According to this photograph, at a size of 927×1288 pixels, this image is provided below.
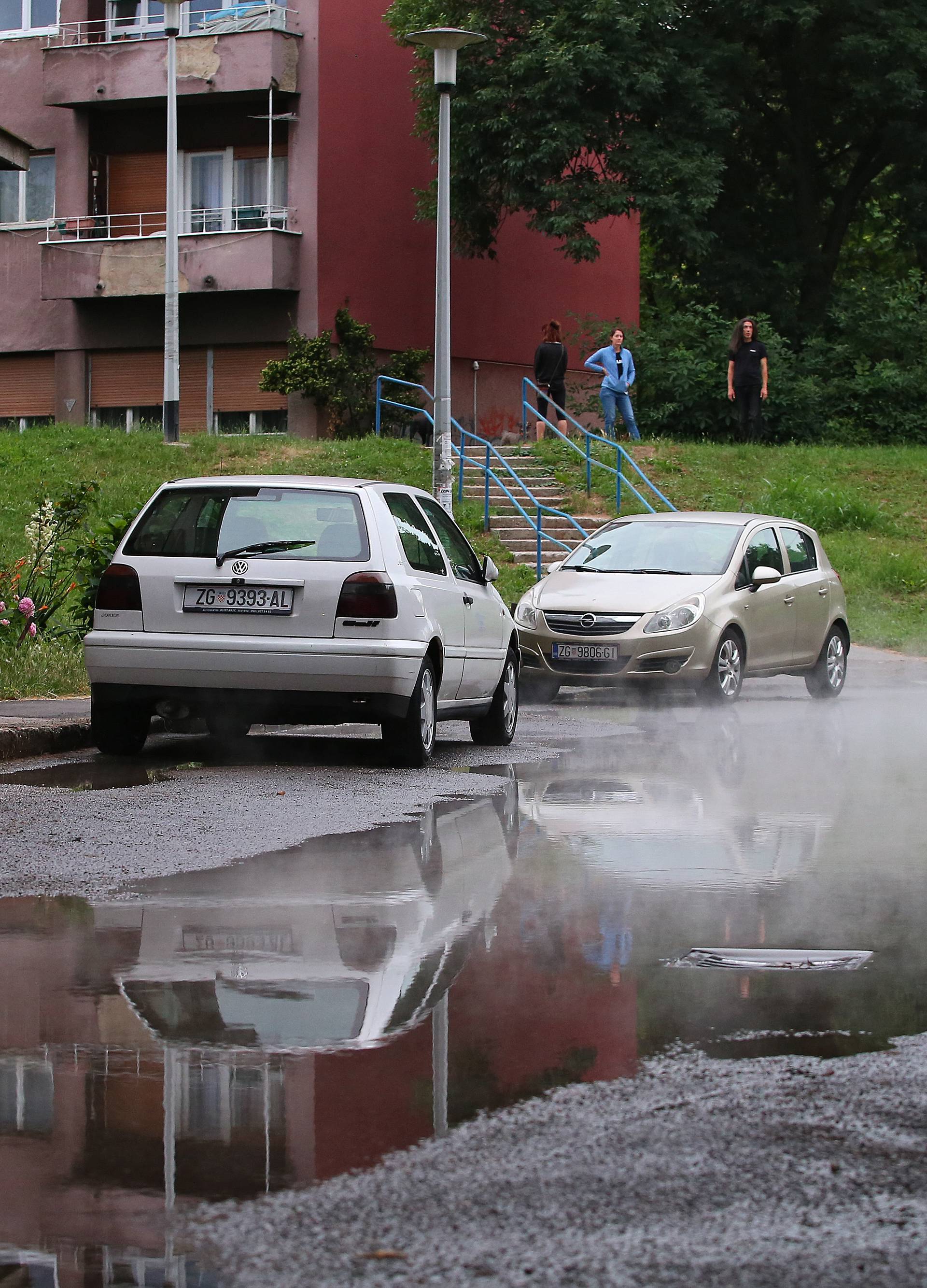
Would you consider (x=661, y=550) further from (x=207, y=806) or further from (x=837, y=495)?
(x=837, y=495)

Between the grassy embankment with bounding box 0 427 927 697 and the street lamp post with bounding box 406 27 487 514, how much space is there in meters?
1.84

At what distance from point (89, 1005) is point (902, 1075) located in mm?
2167

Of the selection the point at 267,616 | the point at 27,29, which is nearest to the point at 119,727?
the point at 267,616

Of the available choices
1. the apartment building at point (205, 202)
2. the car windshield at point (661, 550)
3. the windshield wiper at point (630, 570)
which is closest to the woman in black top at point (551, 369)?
the apartment building at point (205, 202)

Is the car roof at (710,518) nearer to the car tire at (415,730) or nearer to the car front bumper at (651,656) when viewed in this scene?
the car front bumper at (651,656)

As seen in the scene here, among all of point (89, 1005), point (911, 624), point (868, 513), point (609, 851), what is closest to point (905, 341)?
point (868, 513)

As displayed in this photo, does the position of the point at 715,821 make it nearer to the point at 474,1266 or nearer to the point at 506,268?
the point at 474,1266

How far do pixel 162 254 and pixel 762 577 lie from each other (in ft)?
75.5

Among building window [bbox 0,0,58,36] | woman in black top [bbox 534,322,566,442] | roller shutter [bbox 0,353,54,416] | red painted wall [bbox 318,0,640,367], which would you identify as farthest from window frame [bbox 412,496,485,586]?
building window [bbox 0,0,58,36]

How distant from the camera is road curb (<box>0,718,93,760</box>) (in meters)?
11.7

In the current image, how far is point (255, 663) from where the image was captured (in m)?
11.3

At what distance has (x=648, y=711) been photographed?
54.6 ft

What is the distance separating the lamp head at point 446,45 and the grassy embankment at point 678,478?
20.9ft

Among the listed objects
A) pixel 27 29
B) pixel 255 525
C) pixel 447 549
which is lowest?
pixel 447 549
